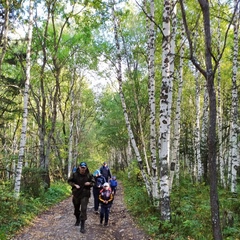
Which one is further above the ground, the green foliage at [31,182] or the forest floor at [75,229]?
the green foliage at [31,182]

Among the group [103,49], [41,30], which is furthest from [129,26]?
[41,30]

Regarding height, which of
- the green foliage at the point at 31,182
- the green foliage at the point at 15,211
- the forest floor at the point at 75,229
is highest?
the green foliage at the point at 31,182

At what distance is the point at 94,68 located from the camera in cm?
2386

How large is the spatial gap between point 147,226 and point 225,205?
3391 millimetres

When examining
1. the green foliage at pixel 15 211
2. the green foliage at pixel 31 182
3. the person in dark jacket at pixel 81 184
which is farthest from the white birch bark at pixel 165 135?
the green foliage at pixel 31 182

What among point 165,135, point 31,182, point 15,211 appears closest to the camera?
point 165,135

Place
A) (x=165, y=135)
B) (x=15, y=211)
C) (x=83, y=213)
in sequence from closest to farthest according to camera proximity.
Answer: (x=83, y=213) → (x=165, y=135) → (x=15, y=211)

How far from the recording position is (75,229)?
7715 mm

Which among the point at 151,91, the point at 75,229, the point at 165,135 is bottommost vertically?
the point at 75,229

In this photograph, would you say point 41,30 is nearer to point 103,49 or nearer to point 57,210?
point 103,49

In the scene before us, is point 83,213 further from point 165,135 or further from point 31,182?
point 31,182

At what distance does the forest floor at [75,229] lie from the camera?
7172 millimetres

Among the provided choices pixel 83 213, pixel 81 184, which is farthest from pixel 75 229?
pixel 81 184

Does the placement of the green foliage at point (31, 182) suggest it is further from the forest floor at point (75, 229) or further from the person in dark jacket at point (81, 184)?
the person in dark jacket at point (81, 184)
